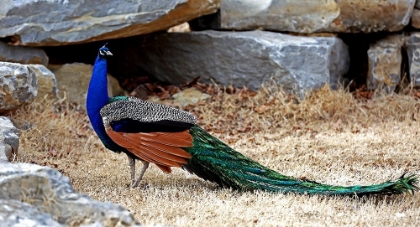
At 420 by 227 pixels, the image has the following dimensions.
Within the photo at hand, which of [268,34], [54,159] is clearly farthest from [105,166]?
[268,34]

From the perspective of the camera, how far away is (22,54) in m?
7.51

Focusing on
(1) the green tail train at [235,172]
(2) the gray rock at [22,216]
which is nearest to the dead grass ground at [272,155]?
(1) the green tail train at [235,172]

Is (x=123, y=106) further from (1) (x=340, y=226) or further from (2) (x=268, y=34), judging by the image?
(2) (x=268, y=34)

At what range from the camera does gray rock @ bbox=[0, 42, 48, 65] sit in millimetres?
7434

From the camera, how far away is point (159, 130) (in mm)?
4707

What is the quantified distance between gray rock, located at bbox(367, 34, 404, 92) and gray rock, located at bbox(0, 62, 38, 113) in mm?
3762

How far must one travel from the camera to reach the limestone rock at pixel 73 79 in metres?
7.76

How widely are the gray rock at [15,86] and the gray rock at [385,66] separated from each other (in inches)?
148

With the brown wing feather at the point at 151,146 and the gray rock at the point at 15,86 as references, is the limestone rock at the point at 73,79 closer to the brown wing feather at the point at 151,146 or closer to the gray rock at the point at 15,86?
the gray rock at the point at 15,86

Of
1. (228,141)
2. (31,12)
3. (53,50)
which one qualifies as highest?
(31,12)

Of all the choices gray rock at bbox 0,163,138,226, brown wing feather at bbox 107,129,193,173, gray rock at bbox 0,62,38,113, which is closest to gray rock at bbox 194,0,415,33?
gray rock at bbox 0,62,38,113

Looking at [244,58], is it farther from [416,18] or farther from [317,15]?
[416,18]

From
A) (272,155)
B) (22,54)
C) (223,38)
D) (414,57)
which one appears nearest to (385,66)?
(414,57)

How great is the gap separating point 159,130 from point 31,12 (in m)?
3.13
